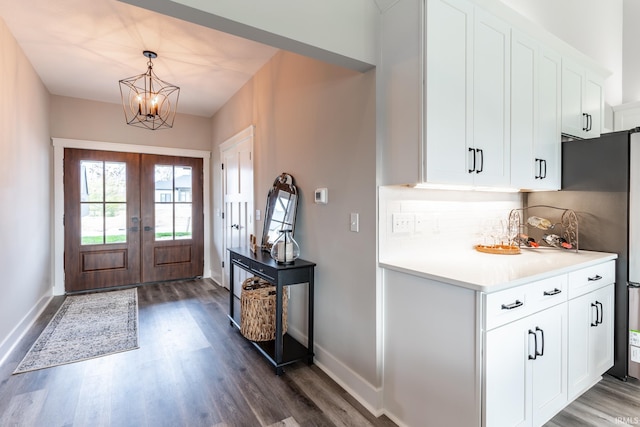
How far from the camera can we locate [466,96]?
1.89 metres

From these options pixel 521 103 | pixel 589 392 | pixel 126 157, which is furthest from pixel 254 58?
pixel 589 392

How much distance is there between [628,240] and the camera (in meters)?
2.31

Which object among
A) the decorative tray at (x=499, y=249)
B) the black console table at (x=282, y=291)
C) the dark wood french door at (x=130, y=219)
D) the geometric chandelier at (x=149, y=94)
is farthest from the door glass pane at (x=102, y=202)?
the decorative tray at (x=499, y=249)

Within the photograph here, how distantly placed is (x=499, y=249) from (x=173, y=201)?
15.7 feet

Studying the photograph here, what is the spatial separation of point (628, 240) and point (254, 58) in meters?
3.60

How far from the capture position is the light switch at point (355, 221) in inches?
84.0

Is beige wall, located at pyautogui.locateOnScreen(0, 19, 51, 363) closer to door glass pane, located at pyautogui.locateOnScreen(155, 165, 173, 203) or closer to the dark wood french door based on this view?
the dark wood french door

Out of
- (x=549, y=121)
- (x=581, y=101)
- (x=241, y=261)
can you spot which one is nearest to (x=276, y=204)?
(x=241, y=261)

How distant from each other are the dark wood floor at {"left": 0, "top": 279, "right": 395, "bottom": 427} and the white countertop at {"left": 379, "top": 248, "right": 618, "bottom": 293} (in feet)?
3.17

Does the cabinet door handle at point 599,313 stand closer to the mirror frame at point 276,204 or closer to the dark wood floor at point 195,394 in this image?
the dark wood floor at point 195,394

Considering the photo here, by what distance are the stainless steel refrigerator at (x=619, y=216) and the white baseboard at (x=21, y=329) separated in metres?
4.86

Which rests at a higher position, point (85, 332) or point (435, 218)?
point (435, 218)

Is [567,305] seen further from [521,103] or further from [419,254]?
[521,103]

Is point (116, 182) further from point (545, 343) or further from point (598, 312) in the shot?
point (598, 312)
